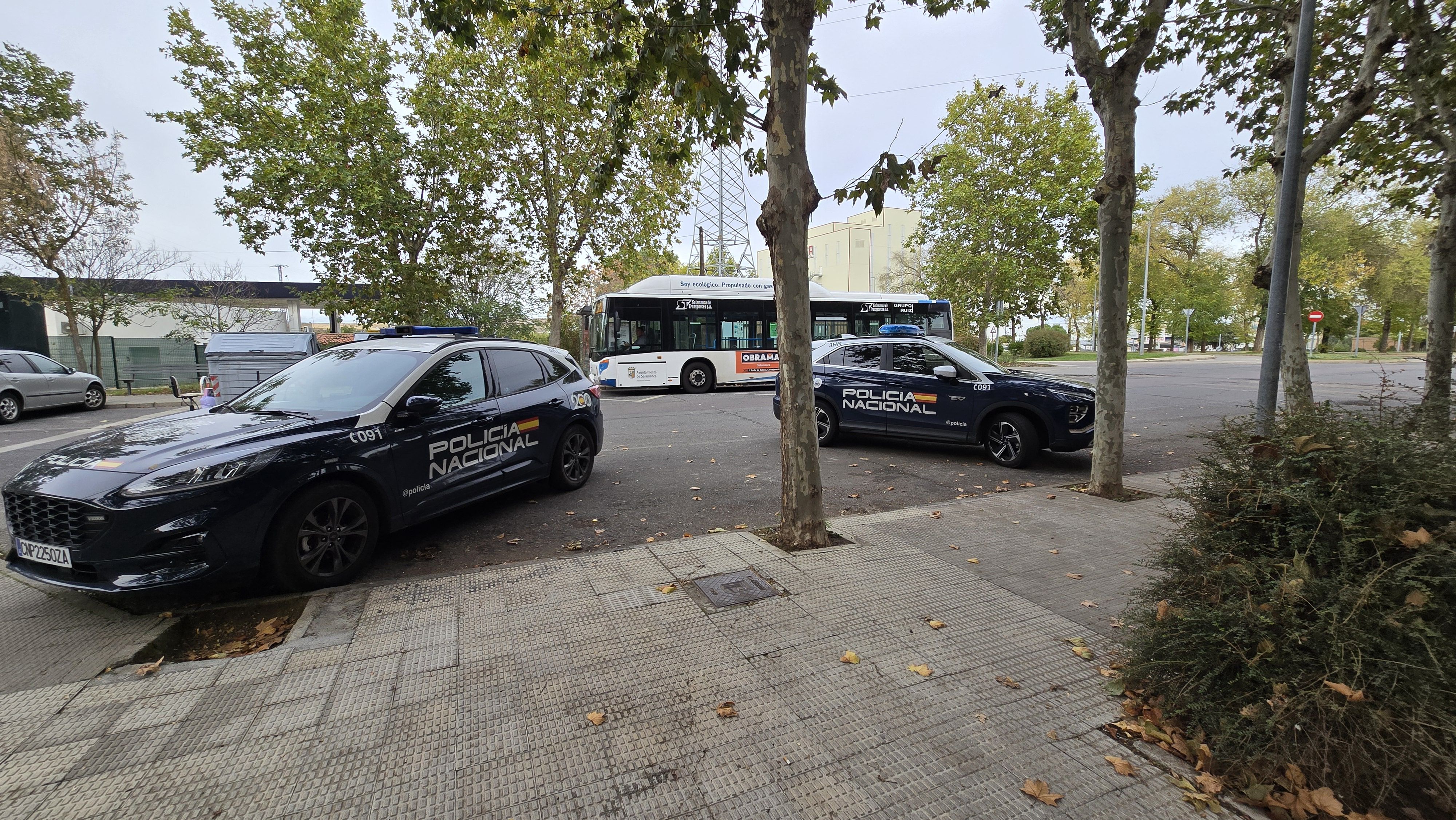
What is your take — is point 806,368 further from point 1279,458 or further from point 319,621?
point 319,621

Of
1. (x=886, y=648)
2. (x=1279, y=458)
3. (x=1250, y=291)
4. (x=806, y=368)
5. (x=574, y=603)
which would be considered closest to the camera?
(x=1279, y=458)

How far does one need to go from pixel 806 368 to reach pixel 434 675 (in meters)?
3.11

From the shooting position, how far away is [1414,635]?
2.06m

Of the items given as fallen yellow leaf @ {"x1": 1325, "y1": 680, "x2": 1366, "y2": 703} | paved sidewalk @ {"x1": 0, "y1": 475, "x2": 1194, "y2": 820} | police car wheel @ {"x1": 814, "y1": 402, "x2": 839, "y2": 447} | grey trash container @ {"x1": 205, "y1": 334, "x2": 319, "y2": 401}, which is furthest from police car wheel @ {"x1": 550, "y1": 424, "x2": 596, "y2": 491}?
grey trash container @ {"x1": 205, "y1": 334, "x2": 319, "y2": 401}

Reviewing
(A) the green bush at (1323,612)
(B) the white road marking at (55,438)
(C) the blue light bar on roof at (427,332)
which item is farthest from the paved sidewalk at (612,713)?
(B) the white road marking at (55,438)

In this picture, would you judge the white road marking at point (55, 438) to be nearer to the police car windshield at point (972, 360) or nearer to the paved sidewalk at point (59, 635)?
the paved sidewalk at point (59, 635)

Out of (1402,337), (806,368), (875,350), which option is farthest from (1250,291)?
(806,368)

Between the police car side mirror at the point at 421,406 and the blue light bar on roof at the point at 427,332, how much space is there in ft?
4.52

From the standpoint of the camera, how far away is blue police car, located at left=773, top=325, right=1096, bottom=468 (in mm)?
7660

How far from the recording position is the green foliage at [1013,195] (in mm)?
23922

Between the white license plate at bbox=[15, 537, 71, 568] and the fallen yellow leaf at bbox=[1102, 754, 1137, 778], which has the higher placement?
the white license plate at bbox=[15, 537, 71, 568]

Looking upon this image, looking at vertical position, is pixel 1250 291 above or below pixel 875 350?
above

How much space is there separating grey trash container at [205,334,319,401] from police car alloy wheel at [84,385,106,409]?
7.82 meters

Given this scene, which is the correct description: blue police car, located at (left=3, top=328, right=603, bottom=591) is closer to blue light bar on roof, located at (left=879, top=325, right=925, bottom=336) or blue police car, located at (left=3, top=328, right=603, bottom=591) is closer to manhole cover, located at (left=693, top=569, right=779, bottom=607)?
manhole cover, located at (left=693, top=569, right=779, bottom=607)
